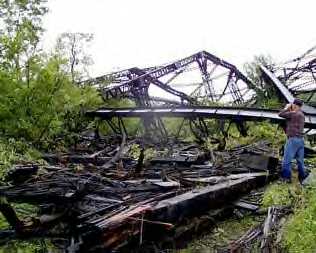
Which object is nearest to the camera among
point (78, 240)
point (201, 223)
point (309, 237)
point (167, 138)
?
point (309, 237)

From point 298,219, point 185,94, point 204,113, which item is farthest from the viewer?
point 185,94

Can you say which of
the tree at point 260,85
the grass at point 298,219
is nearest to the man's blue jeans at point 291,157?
the grass at point 298,219

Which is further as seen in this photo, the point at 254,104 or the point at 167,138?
the point at 254,104

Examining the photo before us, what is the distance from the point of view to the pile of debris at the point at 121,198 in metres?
5.18

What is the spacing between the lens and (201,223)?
6266 millimetres

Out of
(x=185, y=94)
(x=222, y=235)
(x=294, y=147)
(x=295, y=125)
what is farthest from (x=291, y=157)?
(x=185, y=94)

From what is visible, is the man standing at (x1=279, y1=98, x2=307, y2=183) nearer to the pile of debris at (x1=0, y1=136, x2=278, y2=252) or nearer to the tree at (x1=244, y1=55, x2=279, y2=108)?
the pile of debris at (x1=0, y1=136, x2=278, y2=252)

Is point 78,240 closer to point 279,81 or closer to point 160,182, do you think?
point 160,182

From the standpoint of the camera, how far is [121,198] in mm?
6277

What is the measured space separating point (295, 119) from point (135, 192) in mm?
3458

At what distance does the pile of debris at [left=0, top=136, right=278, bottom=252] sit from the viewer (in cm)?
518

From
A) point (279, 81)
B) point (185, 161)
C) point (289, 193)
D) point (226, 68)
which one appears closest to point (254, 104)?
point (279, 81)

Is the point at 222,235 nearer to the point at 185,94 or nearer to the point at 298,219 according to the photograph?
the point at 298,219

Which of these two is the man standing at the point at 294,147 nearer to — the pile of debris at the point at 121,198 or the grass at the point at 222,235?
the pile of debris at the point at 121,198
